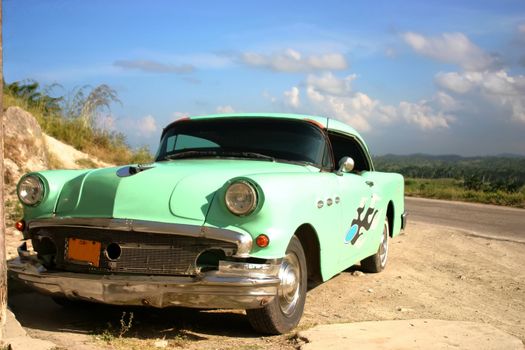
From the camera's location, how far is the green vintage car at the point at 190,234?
12.5ft

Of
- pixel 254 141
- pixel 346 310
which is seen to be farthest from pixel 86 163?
pixel 346 310

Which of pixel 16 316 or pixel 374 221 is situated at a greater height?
pixel 374 221

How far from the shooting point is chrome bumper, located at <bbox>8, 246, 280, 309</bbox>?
12.3ft

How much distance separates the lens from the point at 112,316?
470 centimetres

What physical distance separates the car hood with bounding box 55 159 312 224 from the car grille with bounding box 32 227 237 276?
0.39ft

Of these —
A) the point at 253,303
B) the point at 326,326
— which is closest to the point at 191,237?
the point at 253,303

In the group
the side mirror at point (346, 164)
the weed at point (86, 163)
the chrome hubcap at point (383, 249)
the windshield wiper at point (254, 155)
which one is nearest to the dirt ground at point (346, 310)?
the chrome hubcap at point (383, 249)

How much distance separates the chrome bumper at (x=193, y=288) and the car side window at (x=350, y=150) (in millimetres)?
2642

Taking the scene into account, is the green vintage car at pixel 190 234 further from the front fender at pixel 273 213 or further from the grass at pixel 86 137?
the grass at pixel 86 137

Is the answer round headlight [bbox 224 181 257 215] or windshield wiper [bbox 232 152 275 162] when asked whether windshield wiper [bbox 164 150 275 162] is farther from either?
round headlight [bbox 224 181 257 215]

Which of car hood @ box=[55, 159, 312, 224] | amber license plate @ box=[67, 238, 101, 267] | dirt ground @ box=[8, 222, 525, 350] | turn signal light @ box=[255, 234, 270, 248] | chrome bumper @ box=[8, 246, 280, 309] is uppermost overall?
car hood @ box=[55, 159, 312, 224]

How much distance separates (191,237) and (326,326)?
1277mm

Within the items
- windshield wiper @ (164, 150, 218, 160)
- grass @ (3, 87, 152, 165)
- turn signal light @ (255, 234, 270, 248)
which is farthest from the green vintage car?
grass @ (3, 87, 152, 165)

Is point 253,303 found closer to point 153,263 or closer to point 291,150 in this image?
point 153,263
